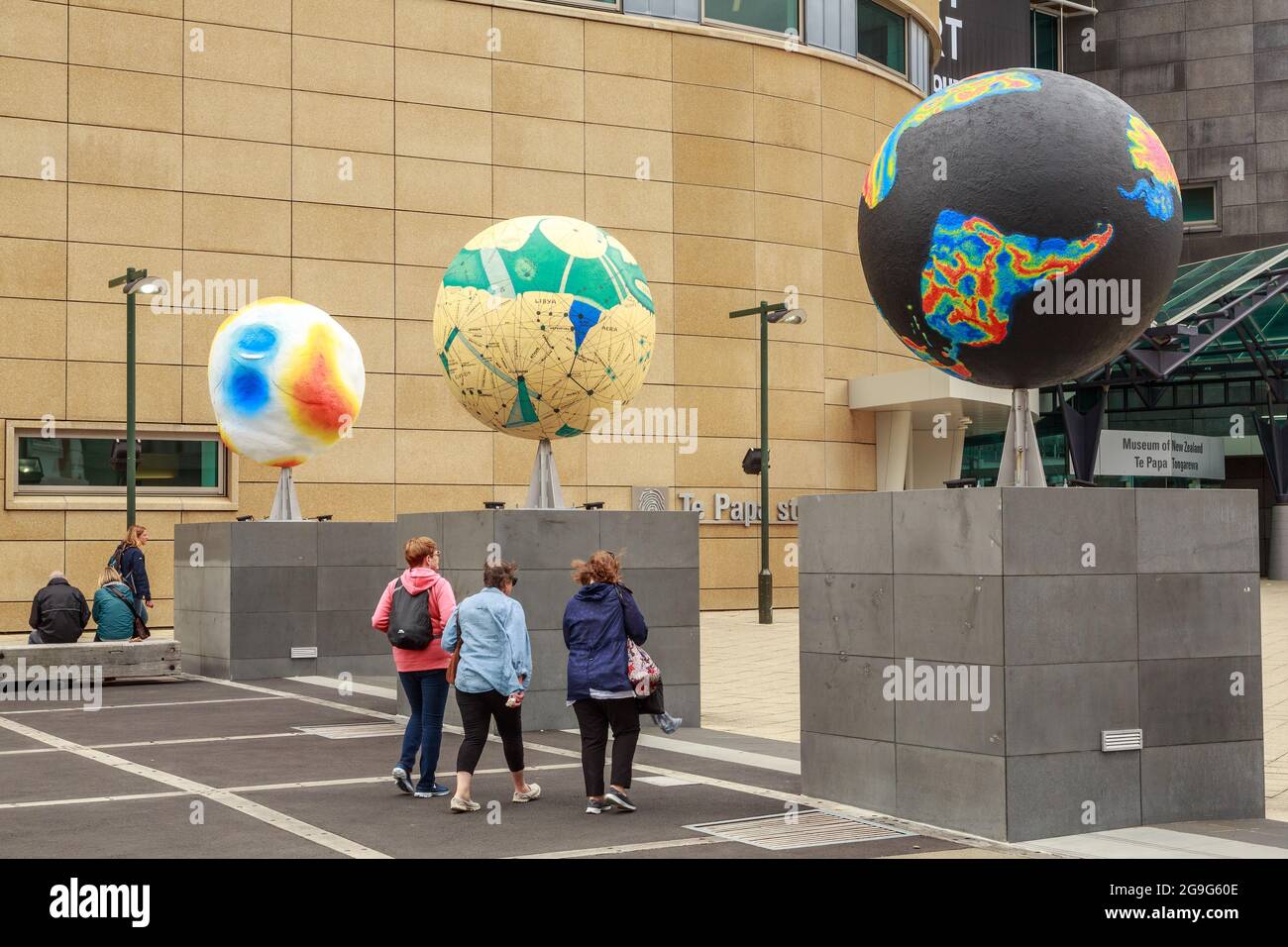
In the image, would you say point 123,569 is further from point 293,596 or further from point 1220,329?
point 1220,329

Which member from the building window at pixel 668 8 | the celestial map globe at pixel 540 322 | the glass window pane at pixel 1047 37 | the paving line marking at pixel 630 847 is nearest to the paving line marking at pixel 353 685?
the celestial map globe at pixel 540 322

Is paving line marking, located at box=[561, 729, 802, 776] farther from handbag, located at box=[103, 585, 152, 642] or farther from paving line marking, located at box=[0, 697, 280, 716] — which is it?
handbag, located at box=[103, 585, 152, 642]

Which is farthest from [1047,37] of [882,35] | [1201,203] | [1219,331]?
[882,35]

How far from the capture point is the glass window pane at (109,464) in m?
26.9

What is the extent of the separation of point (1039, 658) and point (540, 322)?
19.9ft

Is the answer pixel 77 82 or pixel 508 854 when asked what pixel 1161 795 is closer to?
pixel 508 854

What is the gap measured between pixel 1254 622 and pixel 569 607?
4.56 meters

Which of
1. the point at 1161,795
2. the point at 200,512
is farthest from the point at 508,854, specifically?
the point at 200,512

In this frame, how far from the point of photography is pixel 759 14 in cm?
3431

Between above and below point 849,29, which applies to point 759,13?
below

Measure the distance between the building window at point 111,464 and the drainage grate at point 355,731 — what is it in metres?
14.0

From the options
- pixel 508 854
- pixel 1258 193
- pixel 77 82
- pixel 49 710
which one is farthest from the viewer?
pixel 1258 193

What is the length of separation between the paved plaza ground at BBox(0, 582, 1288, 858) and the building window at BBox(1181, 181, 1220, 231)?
40.8 m

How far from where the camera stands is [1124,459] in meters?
46.2
